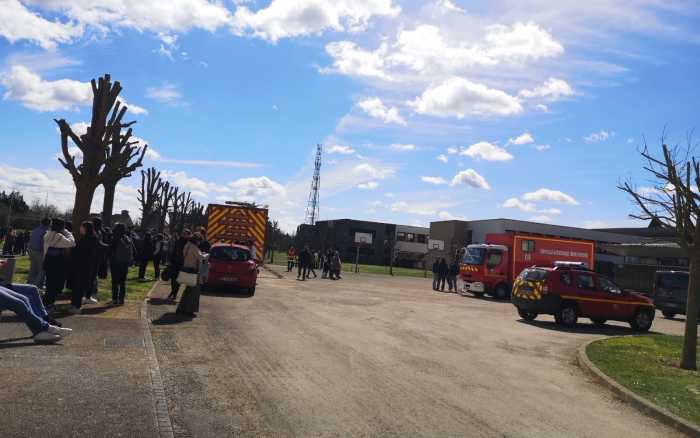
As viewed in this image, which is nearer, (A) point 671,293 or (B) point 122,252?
(B) point 122,252

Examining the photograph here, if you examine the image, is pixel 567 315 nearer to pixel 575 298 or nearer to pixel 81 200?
pixel 575 298

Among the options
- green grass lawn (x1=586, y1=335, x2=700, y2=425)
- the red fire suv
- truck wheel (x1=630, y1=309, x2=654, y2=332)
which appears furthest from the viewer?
truck wheel (x1=630, y1=309, x2=654, y2=332)

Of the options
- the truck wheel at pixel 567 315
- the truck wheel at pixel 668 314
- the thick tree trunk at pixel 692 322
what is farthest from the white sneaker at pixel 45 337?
the truck wheel at pixel 668 314

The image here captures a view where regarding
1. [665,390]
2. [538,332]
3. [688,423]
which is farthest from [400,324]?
[688,423]

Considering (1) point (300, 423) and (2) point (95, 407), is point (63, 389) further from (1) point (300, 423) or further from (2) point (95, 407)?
(1) point (300, 423)

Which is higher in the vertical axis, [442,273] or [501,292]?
[442,273]

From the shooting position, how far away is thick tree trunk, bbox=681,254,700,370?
10.8 m

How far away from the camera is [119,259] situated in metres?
12.7

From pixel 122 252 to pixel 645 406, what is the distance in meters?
9.78

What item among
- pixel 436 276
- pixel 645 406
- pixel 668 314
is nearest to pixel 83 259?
pixel 645 406

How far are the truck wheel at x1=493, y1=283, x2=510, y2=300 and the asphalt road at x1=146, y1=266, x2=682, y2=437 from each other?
13.7m

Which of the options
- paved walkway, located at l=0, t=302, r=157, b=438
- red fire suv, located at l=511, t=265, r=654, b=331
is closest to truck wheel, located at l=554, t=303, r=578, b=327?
red fire suv, located at l=511, t=265, r=654, b=331

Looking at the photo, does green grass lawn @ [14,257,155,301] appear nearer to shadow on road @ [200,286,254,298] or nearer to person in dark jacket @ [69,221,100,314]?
shadow on road @ [200,286,254,298]

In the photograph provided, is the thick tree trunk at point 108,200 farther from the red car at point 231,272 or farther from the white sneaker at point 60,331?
the white sneaker at point 60,331
